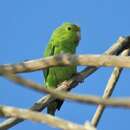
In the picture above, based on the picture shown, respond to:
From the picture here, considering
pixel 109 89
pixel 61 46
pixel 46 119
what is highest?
pixel 46 119

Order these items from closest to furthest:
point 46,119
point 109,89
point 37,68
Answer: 1. point 46,119
2. point 37,68
3. point 109,89

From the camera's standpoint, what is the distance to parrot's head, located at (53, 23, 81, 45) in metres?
5.52

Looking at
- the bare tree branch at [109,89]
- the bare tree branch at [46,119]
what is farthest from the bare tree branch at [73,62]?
the bare tree branch at [109,89]

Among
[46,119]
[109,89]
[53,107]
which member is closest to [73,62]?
[46,119]

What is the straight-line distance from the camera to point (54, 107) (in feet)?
16.5

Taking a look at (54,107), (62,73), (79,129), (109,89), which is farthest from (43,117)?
(62,73)

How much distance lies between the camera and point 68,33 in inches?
219

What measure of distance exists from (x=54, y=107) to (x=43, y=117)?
153 inches

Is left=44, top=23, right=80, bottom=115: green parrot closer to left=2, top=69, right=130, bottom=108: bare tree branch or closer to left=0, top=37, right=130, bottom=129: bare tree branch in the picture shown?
left=0, top=37, right=130, bottom=129: bare tree branch

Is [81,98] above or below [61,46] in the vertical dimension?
above

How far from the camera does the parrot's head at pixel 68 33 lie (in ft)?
18.1

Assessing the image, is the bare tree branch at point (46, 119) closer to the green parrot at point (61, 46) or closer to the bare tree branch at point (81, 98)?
the bare tree branch at point (81, 98)

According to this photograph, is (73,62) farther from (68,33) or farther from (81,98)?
(68,33)

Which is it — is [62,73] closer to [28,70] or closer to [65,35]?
[65,35]
